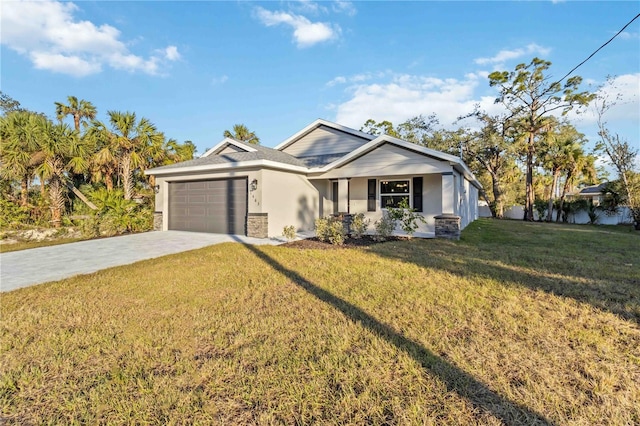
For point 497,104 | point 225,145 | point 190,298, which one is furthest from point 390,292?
point 497,104

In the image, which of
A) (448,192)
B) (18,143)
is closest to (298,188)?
(448,192)

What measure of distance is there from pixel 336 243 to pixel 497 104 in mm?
22601

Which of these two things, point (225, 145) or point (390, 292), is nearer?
point (390, 292)

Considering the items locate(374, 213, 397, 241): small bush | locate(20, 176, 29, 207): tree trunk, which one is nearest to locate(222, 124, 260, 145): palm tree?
locate(20, 176, 29, 207): tree trunk

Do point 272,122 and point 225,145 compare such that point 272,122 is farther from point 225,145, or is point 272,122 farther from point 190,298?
point 190,298

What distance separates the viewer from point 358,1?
36.3 feet

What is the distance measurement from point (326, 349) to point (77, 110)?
21.8 meters

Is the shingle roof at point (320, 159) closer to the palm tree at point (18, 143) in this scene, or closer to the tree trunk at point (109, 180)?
the tree trunk at point (109, 180)

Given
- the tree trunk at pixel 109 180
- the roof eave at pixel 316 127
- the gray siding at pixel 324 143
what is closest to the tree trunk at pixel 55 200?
the tree trunk at pixel 109 180

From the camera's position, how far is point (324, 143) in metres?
15.7

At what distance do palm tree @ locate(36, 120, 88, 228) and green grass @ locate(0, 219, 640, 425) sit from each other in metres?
9.44

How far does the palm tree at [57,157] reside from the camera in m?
11.8

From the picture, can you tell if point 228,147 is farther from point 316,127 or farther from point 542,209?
point 542,209

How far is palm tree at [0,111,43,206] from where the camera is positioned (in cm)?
1127
